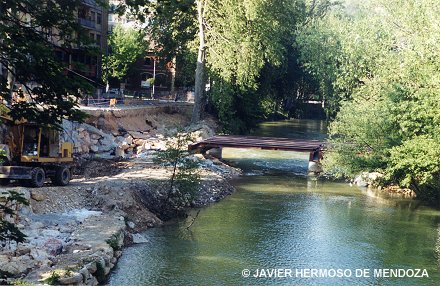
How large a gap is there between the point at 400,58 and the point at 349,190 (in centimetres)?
1090

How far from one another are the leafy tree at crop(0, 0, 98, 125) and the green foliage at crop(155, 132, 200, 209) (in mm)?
17005

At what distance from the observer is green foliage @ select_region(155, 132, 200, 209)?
2598 cm

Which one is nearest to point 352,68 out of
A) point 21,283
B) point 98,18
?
point 98,18

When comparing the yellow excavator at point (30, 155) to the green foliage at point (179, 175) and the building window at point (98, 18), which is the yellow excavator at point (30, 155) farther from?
the building window at point (98, 18)

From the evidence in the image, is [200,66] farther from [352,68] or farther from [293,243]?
[293,243]

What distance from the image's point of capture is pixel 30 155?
76.1ft

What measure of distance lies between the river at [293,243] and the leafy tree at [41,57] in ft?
32.4

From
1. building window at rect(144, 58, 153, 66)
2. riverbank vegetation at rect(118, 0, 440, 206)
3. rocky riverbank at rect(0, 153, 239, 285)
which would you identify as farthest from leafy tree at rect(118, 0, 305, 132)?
building window at rect(144, 58, 153, 66)

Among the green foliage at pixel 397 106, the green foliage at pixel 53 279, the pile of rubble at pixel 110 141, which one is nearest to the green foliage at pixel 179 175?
the pile of rubble at pixel 110 141

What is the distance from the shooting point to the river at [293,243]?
61.1ft

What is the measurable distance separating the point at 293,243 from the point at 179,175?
7.18 meters

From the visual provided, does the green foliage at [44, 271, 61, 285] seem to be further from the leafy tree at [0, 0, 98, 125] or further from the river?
the leafy tree at [0, 0, 98, 125]

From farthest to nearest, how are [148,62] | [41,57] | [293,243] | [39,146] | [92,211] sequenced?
1. [148,62]
2. [39,146]
3. [92,211]
4. [293,243]
5. [41,57]

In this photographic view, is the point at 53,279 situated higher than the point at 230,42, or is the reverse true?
the point at 230,42
